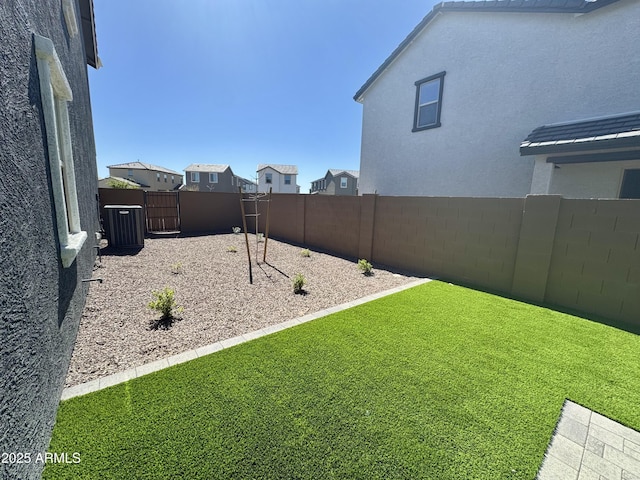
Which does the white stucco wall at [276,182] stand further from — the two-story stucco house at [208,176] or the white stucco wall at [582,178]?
the white stucco wall at [582,178]

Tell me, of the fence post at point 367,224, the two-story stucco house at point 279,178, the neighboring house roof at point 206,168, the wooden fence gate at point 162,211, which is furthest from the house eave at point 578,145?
the neighboring house roof at point 206,168

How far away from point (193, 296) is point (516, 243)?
612cm

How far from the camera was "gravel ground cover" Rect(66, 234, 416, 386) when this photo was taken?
311cm

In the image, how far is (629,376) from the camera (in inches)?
111

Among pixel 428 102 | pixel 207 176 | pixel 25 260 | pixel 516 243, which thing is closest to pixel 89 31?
pixel 25 260

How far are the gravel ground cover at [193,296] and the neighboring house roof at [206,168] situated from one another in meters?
37.4

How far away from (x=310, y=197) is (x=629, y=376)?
8675mm

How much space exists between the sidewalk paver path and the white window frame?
13.7 ft

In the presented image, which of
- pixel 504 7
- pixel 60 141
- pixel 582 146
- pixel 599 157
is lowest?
pixel 60 141

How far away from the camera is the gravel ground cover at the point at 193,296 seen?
3111mm

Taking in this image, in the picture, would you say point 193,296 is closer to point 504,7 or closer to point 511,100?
point 511,100

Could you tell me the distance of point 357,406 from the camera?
2.29 m

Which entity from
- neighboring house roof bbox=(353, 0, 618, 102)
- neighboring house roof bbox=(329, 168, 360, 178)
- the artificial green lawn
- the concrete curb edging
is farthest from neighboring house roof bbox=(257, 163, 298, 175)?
the artificial green lawn

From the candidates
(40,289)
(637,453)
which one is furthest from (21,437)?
(637,453)
